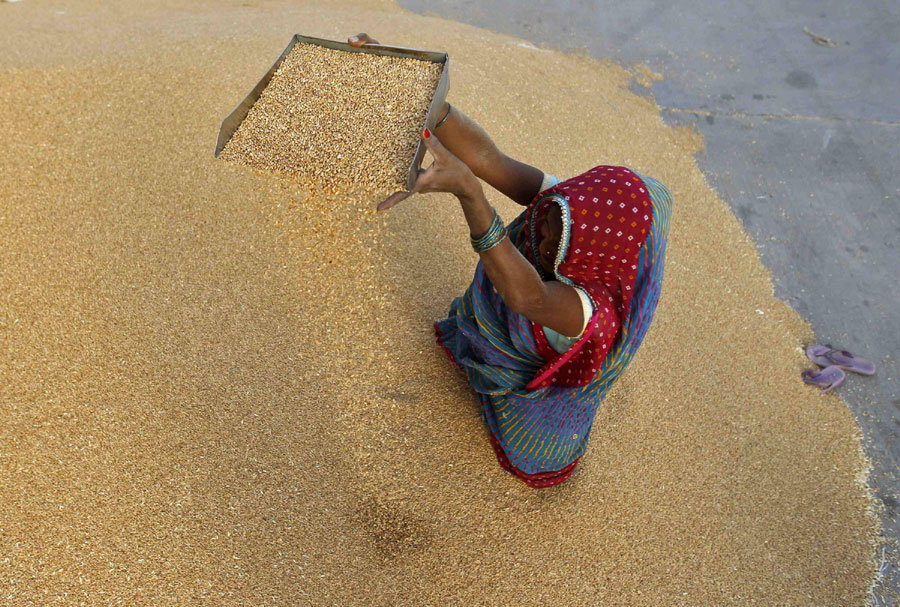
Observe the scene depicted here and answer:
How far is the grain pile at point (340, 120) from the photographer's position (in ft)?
4.81

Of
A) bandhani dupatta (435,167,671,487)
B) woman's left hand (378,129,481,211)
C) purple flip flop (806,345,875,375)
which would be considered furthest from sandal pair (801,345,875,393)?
woman's left hand (378,129,481,211)

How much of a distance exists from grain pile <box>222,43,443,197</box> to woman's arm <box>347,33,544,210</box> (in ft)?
0.34

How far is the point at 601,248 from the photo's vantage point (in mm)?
1553

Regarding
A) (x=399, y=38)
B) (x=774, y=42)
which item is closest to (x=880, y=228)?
(x=774, y=42)

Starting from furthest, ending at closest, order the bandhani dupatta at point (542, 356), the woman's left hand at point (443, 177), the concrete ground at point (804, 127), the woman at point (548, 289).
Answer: the concrete ground at point (804, 127) → the bandhani dupatta at point (542, 356) → the woman at point (548, 289) → the woman's left hand at point (443, 177)

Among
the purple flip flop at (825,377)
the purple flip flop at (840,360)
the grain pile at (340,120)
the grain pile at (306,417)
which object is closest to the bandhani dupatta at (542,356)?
the grain pile at (306,417)

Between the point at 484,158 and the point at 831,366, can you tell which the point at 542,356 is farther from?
the point at 831,366

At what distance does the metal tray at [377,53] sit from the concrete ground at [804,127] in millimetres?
1693

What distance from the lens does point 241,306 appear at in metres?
2.17

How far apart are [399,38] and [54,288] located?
235cm

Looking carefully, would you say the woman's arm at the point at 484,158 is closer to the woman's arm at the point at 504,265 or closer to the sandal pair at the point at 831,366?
the woman's arm at the point at 504,265

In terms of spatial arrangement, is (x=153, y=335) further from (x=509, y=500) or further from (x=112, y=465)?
(x=509, y=500)

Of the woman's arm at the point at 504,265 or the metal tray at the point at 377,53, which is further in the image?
the metal tray at the point at 377,53

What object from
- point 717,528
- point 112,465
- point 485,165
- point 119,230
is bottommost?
point 717,528
